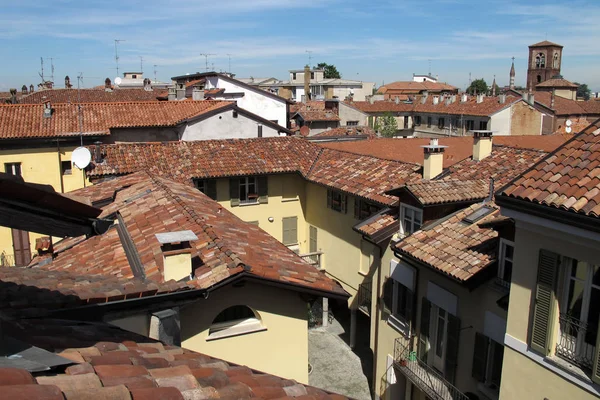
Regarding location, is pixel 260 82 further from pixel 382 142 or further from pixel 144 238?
pixel 144 238

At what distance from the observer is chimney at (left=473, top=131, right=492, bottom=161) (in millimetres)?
18750

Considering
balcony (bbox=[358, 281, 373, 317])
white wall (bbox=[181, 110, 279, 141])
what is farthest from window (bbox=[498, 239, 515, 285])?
white wall (bbox=[181, 110, 279, 141])

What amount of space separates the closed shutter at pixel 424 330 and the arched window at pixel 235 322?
18.4ft

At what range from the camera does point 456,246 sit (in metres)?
12.8

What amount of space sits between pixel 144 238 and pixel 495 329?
297 inches

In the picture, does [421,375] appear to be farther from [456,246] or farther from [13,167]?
[13,167]

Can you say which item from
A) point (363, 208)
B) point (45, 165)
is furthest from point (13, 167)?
point (363, 208)

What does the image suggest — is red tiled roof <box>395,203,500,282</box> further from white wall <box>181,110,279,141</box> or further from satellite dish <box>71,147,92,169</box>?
white wall <box>181,110,279,141</box>

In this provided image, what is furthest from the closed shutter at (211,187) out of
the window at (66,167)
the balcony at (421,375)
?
the balcony at (421,375)

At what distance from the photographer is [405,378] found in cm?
1530

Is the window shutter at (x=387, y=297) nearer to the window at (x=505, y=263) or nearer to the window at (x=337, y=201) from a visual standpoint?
the window at (x=505, y=263)

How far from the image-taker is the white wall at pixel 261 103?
131ft

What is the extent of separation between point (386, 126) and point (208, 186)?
3693 cm

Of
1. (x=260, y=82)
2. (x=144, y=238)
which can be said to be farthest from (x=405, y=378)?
(x=260, y=82)
